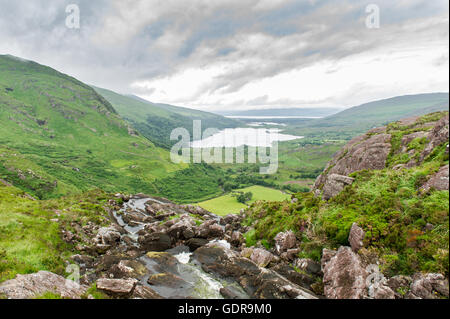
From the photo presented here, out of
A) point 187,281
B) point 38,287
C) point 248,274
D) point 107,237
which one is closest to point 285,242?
point 248,274

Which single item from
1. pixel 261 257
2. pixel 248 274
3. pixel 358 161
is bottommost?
pixel 248 274

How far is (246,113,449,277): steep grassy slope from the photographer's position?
50.4ft

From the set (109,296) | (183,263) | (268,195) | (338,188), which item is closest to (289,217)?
(338,188)

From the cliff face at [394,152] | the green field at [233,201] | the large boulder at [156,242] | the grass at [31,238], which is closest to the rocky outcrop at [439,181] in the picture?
→ the cliff face at [394,152]

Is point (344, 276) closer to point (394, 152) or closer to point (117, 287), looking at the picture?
point (117, 287)

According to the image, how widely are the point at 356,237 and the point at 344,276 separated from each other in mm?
3845

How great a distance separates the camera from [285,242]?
2655 cm

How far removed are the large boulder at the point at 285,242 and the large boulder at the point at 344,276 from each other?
6.30 meters

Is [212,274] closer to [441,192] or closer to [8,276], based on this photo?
[8,276]

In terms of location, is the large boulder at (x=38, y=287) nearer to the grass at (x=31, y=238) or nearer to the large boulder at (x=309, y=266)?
the grass at (x=31, y=238)

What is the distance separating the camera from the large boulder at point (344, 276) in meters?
16.2

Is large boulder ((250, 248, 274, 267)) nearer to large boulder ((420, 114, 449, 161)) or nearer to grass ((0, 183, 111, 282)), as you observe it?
large boulder ((420, 114, 449, 161))

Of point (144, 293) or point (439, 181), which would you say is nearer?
point (439, 181)

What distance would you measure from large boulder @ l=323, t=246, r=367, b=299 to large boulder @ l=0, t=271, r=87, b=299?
21.4 m
